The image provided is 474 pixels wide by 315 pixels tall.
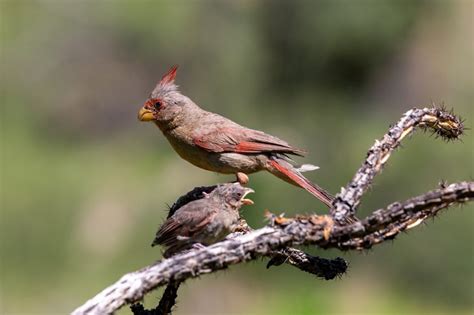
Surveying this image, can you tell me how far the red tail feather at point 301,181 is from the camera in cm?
529

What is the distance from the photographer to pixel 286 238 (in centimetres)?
320

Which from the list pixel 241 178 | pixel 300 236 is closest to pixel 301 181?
pixel 241 178

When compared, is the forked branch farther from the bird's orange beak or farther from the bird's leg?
the bird's orange beak

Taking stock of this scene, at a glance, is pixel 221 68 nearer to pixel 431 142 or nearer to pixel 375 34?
pixel 375 34

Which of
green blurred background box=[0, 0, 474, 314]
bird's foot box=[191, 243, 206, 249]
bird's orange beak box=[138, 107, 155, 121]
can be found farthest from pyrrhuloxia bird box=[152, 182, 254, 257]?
green blurred background box=[0, 0, 474, 314]

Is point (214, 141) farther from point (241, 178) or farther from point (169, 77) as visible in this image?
point (169, 77)

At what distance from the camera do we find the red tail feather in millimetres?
5294

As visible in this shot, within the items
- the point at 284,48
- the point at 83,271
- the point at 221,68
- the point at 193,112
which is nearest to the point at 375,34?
the point at 284,48

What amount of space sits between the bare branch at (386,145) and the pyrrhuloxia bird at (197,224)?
33.0 inches

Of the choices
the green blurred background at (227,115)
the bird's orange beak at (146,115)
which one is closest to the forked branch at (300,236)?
the bird's orange beak at (146,115)

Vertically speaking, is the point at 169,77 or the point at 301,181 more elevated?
the point at 169,77

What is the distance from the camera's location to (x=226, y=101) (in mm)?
13875

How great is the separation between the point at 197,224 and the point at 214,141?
161 centimetres

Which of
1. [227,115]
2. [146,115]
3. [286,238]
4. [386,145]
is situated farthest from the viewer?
[227,115]
